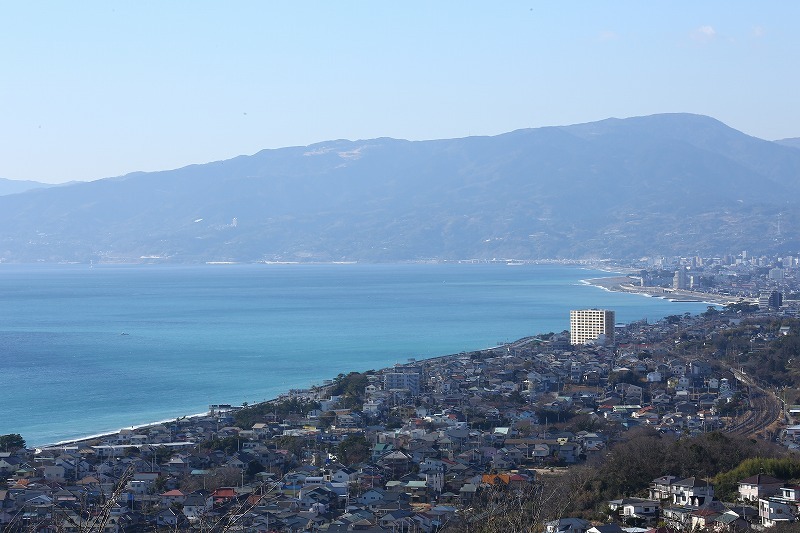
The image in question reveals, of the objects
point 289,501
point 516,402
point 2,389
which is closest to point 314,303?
point 2,389

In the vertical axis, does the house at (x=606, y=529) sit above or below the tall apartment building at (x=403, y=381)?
above

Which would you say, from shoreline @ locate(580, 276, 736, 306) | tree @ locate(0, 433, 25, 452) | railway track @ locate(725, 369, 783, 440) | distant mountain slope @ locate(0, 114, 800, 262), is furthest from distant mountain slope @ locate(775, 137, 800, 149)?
tree @ locate(0, 433, 25, 452)

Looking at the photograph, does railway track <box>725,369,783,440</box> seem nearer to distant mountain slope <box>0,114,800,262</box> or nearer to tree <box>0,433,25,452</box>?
tree <box>0,433,25,452</box>

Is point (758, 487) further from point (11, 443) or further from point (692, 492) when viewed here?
point (11, 443)

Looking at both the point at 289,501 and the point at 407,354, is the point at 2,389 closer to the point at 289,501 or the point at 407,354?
the point at 407,354

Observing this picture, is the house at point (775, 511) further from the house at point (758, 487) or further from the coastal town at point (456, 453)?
the house at point (758, 487)

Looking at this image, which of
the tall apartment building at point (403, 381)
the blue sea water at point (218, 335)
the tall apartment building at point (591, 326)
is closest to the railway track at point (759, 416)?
the tall apartment building at point (403, 381)
